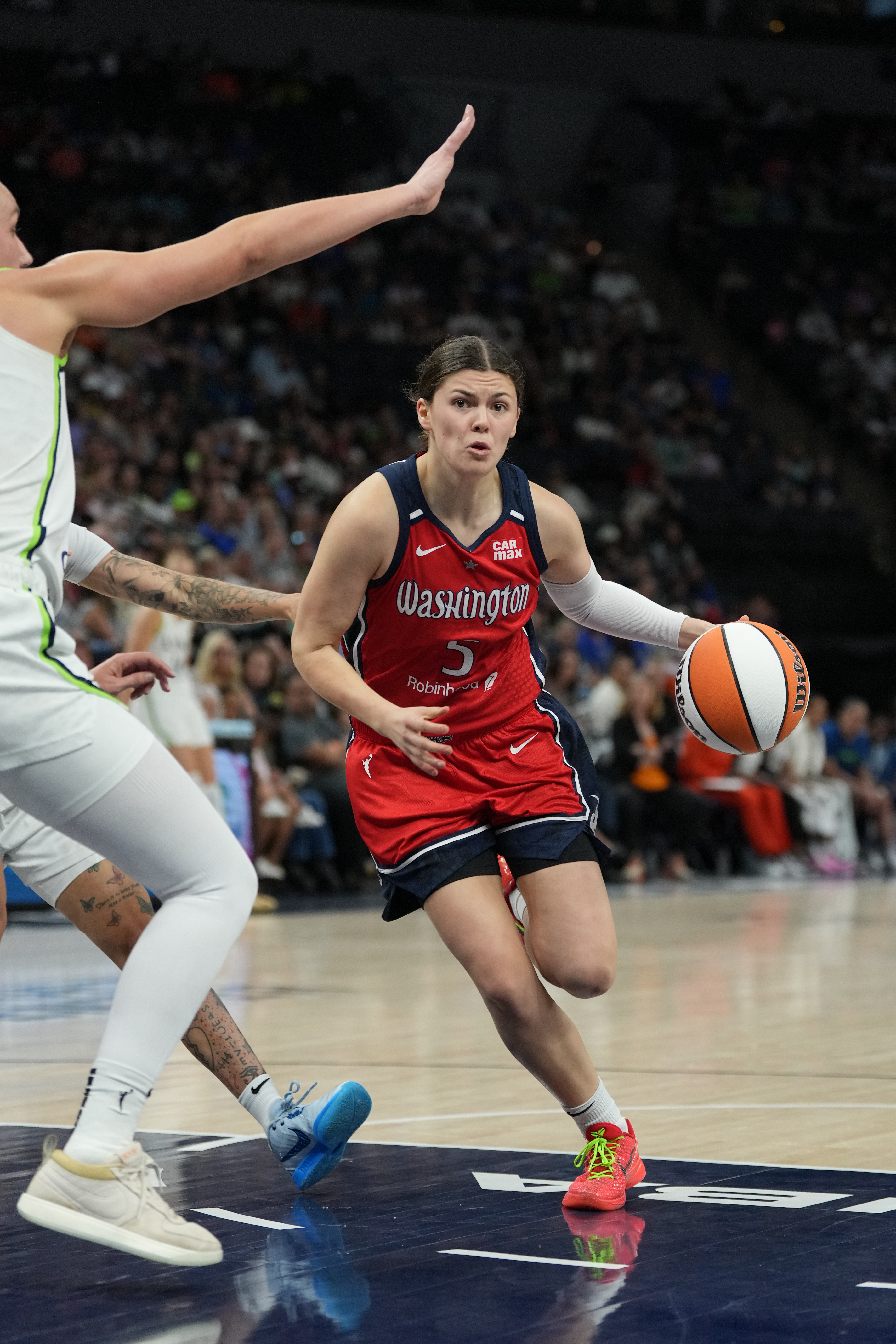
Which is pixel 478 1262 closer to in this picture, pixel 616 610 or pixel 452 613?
pixel 452 613

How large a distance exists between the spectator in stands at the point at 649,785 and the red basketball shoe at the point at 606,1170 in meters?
9.69

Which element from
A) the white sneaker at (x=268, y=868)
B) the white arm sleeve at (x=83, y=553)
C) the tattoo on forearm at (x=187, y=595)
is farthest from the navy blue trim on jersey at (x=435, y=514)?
the white sneaker at (x=268, y=868)

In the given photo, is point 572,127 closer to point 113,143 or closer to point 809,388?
point 809,388

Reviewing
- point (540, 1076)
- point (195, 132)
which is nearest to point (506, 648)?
point (540, 1076)

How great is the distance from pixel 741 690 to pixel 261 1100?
1530 mm

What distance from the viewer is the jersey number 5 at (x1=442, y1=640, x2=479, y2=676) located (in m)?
4.04

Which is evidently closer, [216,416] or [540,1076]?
[540,1076]

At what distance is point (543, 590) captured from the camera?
14672mm

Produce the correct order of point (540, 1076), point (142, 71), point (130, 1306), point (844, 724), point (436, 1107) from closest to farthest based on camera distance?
point (130, 1306)
point (540, 1076)
point (436, 1107)
point (844, 724)
point (142, 71)

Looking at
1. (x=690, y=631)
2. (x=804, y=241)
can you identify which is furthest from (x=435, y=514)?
(x=804, y=241)

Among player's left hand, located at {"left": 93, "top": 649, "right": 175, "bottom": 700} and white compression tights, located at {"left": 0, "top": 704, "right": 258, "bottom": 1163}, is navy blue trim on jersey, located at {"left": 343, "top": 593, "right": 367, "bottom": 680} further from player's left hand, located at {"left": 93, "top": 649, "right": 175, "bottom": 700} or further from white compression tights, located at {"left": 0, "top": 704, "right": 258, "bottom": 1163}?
white compression tights, located at {"left": 0, "top": 704, "right": 258, "bottom": 1163}

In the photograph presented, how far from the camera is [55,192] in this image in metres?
18.1

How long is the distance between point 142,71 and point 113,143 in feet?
4.38

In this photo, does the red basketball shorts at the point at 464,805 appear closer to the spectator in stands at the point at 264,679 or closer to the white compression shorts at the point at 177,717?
the white compression shorts at the point at 177,717
